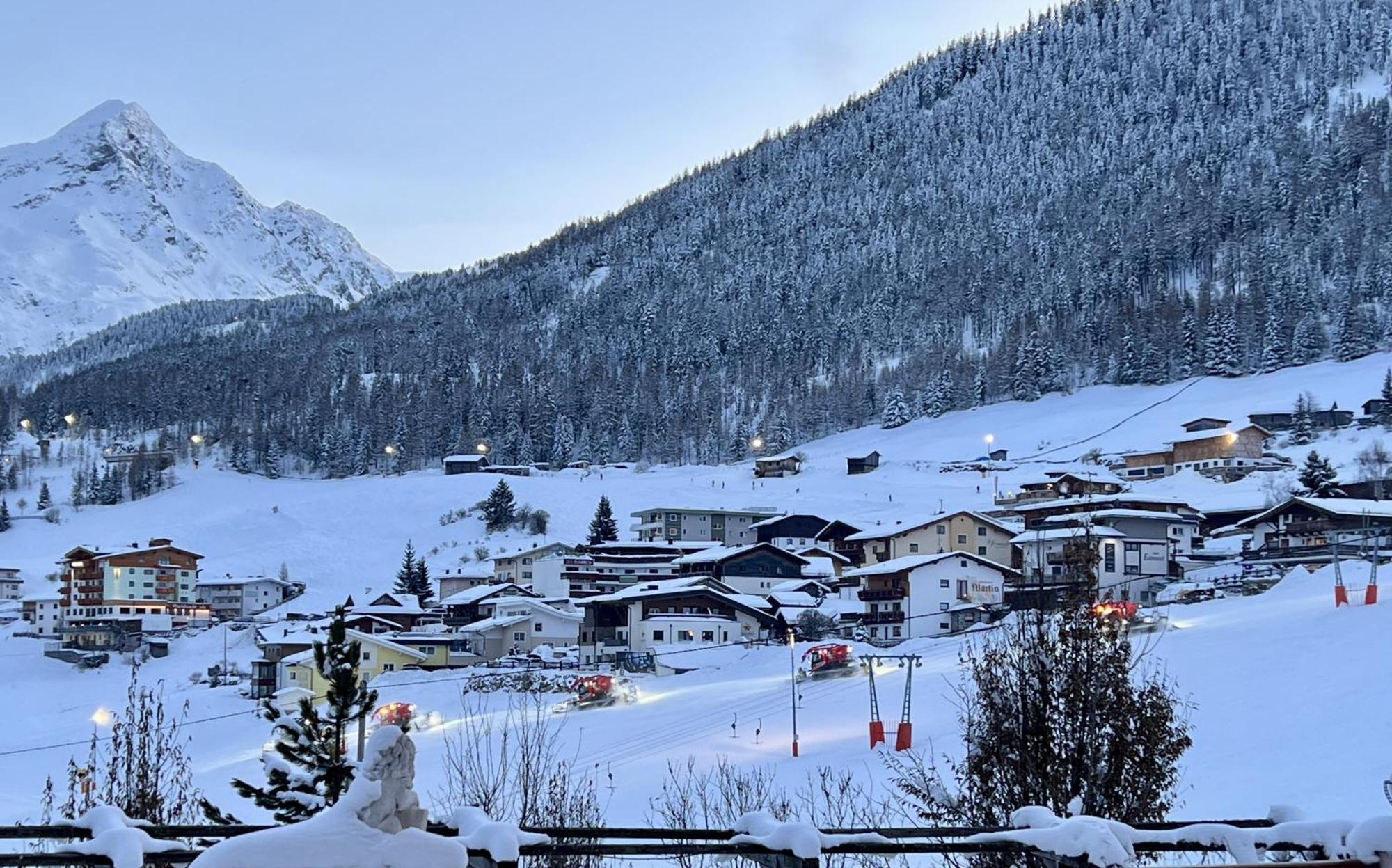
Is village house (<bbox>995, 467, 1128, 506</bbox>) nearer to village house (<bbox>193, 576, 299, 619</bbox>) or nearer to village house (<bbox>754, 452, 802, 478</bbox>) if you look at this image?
village house (<bbox>754, 452, 802, 478</bbox>)

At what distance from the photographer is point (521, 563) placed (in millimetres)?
77375

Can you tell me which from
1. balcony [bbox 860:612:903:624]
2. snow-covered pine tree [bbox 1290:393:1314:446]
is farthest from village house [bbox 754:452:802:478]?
balcony [bbox 860:612:903:624]

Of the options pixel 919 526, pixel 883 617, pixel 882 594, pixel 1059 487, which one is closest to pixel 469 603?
pixel 919 526

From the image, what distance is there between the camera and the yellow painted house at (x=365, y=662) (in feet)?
171

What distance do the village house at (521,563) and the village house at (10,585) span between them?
4140 centimetres

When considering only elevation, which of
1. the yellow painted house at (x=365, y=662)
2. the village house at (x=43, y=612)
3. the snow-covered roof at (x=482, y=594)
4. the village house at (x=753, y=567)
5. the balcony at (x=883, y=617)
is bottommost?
the village house at (x=43, y=612)

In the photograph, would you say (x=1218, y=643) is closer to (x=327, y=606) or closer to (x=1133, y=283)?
(x=327, y=606)

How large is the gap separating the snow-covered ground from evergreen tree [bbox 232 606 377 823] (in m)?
2.96

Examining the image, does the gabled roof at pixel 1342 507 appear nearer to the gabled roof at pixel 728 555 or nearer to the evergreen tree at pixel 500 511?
the gabled roof at pixel 728 555

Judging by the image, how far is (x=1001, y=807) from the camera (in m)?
9.58

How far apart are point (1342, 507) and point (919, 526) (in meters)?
20.1

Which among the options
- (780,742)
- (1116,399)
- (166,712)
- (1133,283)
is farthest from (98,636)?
(1133,283)

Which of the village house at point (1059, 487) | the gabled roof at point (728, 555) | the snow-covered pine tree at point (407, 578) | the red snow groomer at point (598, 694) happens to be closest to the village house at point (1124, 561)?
the gabled roof at point (728, 555)

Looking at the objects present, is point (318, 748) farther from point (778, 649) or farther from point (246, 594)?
point (246, 594)
